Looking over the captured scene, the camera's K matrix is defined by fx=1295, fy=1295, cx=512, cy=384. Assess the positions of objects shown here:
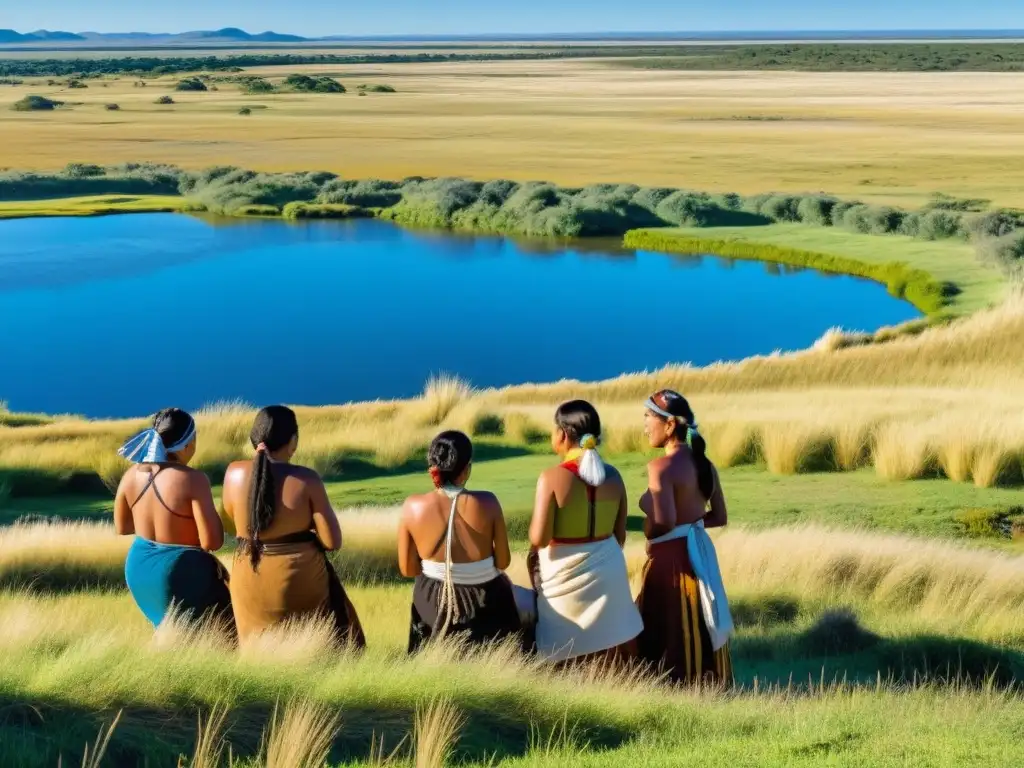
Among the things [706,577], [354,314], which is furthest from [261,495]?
[354,314]

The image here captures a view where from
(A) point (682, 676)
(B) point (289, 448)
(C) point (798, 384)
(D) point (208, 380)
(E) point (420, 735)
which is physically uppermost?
(B) point (289, 448)

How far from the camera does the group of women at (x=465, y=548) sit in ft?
18.2

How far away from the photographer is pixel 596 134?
3135 inches

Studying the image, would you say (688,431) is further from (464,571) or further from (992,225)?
(992,225)

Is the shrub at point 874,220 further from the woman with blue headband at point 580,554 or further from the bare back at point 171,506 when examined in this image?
the bare back at point 171,506

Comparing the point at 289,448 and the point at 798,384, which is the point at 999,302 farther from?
the point at 289,448

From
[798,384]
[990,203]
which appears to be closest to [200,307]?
[798,384]

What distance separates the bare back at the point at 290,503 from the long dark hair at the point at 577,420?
3.52 feet

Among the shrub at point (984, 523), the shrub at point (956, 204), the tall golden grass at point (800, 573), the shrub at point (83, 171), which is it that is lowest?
the shrub at point (83, 171)

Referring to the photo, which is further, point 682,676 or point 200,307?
point 200,307

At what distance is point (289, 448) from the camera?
561 cm

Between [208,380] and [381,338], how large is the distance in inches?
179

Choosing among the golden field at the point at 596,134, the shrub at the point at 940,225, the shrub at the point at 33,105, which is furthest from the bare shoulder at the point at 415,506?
the shrub at the point at 33,105

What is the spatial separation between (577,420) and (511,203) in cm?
4030
